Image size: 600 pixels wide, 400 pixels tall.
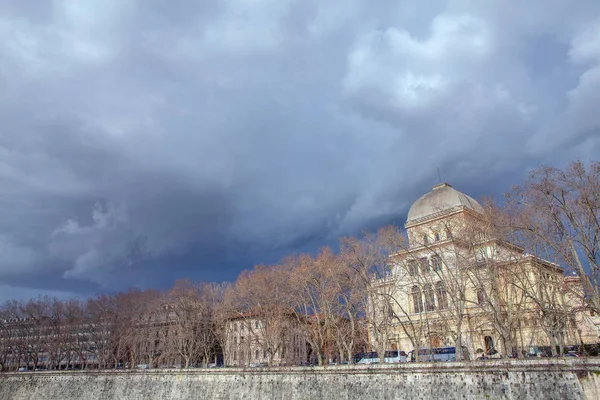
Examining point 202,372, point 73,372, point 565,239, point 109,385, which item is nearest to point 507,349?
point 565,239

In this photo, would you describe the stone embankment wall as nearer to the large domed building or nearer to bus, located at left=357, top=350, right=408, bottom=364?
bus, located at left=357, top=350, right=408, bottom=364

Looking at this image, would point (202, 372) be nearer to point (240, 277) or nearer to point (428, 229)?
point (240, 277)

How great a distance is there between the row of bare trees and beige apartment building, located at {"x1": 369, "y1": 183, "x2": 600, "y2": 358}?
0.64ft

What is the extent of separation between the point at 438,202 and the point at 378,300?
18.8 m

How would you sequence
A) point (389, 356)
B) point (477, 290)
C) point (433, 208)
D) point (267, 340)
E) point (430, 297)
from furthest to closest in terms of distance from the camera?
point (433, 208)
point (389, 356)
point (267, 340)
point (430, 297)
point (477, 290)

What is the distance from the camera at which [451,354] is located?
3994 centimetres

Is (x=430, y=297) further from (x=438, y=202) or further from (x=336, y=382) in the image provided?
(x=438, y=202)

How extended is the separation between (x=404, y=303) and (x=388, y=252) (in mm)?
20155

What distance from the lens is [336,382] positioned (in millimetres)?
32000

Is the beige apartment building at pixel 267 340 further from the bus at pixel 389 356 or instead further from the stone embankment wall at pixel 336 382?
the bus at pixel 389 356

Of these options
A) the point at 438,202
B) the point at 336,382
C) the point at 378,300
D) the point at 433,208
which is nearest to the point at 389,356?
the point at 378,300

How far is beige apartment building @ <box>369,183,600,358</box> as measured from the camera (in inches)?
1193

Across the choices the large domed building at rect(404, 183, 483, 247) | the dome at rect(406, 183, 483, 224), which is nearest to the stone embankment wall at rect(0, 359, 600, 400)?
the large domed building at rect(404, 183, 483, 247)

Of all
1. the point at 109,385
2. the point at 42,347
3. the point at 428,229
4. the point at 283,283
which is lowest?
the point at 109,385
